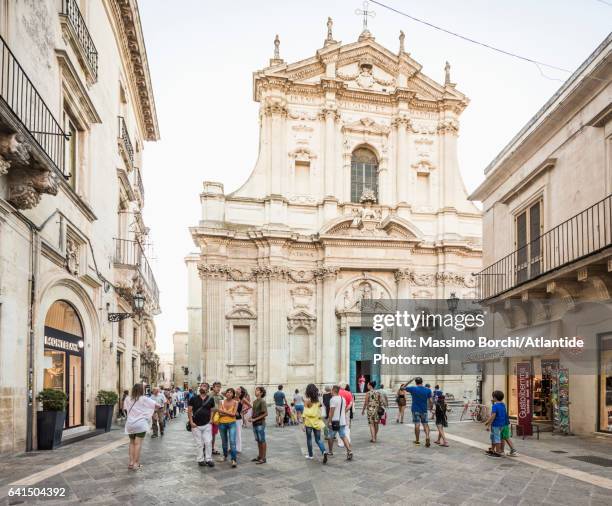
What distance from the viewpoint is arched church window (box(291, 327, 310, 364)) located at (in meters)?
27.6

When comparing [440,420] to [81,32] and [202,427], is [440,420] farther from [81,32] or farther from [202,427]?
[81,32]

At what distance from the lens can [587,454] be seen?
374 inches

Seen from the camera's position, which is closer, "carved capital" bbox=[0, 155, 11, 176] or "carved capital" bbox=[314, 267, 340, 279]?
"carved capital" bbox=[0, 155, 11, 176]

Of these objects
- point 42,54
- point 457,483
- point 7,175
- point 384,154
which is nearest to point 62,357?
point 7,175

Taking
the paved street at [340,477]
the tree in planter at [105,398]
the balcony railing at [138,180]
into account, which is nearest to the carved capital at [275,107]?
the balcony railing at [138,180]

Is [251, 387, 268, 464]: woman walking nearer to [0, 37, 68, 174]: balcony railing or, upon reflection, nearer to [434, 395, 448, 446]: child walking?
[434, 395, 448, 446]: child walking

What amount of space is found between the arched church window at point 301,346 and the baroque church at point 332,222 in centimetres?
8

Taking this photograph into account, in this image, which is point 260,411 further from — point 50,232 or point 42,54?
point 42,54

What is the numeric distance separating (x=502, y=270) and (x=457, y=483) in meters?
9.13

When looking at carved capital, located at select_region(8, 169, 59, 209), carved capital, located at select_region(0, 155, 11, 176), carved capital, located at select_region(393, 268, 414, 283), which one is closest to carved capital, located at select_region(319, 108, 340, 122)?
carved capital, located at select_region(393, 268, 414, 283)

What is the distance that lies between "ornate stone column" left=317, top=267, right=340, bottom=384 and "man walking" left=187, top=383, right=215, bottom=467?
18399 mm

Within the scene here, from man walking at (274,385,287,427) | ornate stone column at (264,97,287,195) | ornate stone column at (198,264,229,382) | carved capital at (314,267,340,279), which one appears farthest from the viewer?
ornate stone column at (264,97,287,195)

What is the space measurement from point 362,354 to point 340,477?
20.4m

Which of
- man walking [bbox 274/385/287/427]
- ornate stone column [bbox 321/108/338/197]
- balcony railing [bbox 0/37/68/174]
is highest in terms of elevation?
ornate stone column [bbox 321/108/338/197]
